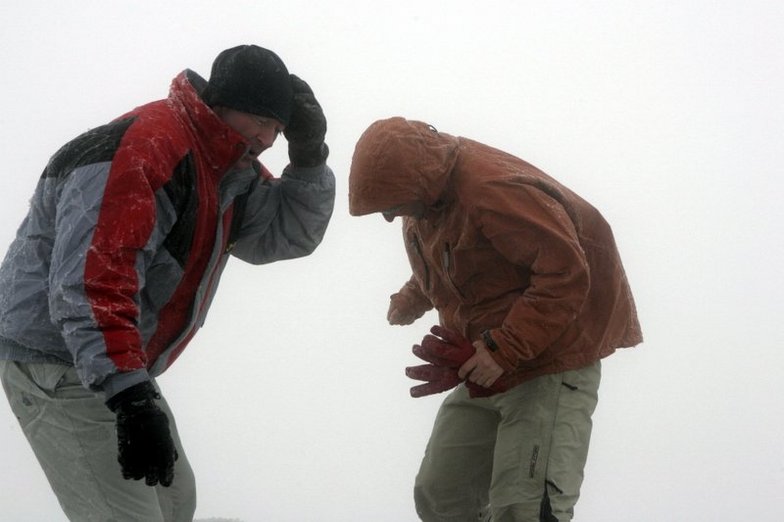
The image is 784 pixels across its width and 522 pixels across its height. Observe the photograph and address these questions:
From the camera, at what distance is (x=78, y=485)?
3035mm

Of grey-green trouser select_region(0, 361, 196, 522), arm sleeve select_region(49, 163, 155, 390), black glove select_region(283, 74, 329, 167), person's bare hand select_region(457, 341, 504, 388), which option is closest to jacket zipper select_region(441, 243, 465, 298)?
person's bare hand select_region(457, 341, 504, 388)

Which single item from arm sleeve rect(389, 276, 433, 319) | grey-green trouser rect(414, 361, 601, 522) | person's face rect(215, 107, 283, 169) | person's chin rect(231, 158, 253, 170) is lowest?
grey-green trouser rect(414, 361, 601, 522)

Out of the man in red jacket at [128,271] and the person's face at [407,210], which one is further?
the person's face at [407,210]

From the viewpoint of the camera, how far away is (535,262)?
3371mm

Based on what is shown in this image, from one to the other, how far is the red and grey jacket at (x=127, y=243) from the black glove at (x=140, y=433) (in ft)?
0.12

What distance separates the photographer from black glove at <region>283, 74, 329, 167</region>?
3.47 metres

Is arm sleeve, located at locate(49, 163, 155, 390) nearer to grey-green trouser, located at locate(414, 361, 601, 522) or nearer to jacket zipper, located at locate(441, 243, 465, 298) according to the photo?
jacket zipper, located at locate(441, 243, 465, 298)

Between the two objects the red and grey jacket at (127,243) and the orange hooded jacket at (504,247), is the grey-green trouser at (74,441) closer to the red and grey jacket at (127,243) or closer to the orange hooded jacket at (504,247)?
the red and grey jacket at (127,243)

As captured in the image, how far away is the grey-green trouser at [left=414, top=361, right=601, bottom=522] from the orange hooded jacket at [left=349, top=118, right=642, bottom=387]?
98 mm

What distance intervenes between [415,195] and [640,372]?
173 feet

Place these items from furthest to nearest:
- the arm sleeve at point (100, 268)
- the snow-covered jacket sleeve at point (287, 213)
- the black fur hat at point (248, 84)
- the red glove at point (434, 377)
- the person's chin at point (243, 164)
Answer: the snow-covered jacket sleeve at point (287, 213)
the red glove at point (434, 377)
the person's chin at point (243, 164)
the black fur hat at point (248, 84)
the arm sleeve at point (100, 268)

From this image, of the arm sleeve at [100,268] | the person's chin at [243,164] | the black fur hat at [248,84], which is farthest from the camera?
the person's chin at [243,164]

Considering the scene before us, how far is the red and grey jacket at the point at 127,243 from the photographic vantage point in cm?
280

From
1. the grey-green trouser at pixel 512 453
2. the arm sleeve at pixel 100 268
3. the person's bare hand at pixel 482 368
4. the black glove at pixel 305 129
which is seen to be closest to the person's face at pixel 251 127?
the black glove at pixel 305 129
